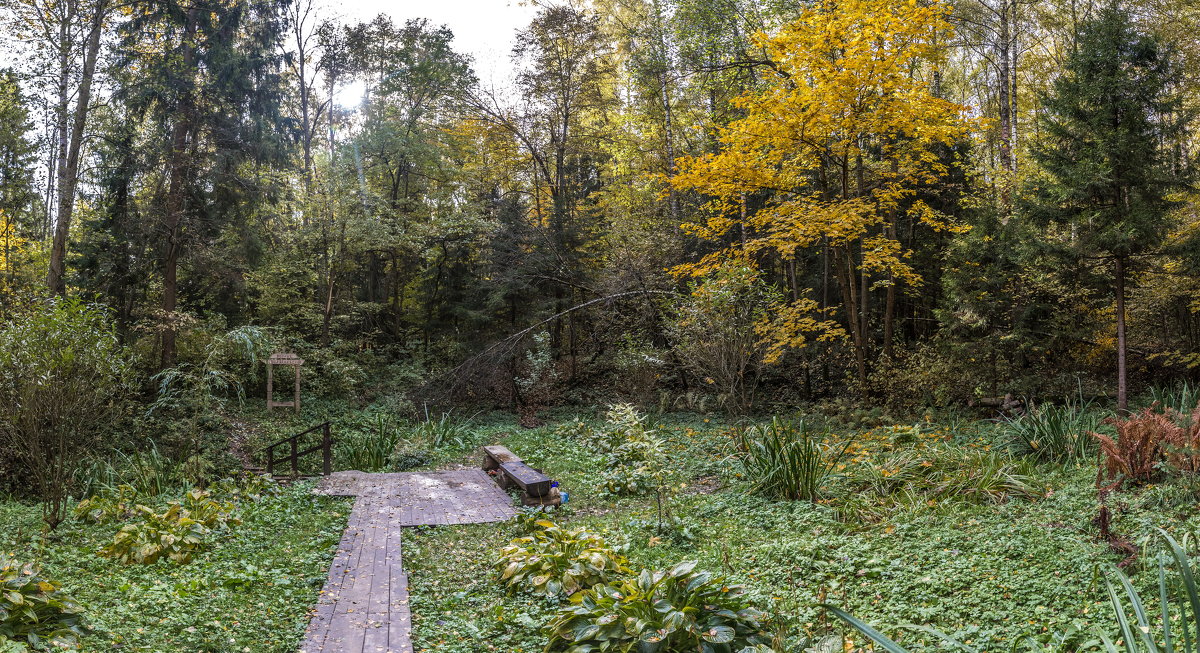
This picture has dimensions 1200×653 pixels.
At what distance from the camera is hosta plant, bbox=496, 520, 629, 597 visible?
13.4 ft

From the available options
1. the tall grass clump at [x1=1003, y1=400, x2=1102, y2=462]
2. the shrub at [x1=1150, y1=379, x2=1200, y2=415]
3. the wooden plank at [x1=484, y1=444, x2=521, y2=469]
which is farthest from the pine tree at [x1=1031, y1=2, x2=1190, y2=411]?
the wooden plank at [x1=484, y1=444, x2=521, y2=469]

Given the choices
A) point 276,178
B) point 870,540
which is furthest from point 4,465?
point 870,540

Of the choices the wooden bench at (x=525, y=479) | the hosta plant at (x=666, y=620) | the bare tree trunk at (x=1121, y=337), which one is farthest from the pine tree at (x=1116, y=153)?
the hosta plant at (x=666, y=620)

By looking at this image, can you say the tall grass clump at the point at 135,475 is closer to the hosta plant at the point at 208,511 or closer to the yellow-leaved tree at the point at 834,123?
the hosta plant at the point at 208,511

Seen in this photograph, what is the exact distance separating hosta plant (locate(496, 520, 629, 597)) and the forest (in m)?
0.05

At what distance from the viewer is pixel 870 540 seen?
14.1 ft

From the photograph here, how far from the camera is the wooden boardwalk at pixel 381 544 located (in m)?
3.72

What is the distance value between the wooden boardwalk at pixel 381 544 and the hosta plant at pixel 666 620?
1.11 metres

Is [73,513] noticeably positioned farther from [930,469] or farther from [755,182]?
[755,182]

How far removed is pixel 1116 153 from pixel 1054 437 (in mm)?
3754

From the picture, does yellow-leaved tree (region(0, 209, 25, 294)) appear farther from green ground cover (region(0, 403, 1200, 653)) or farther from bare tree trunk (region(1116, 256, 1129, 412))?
bare tree trunk (region(1116, 256, 1129, 412))

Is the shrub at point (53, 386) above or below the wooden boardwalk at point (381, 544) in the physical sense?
above

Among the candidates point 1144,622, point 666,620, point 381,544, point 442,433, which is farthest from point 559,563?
point 442,433

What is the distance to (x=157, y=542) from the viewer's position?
4750 millimetres
